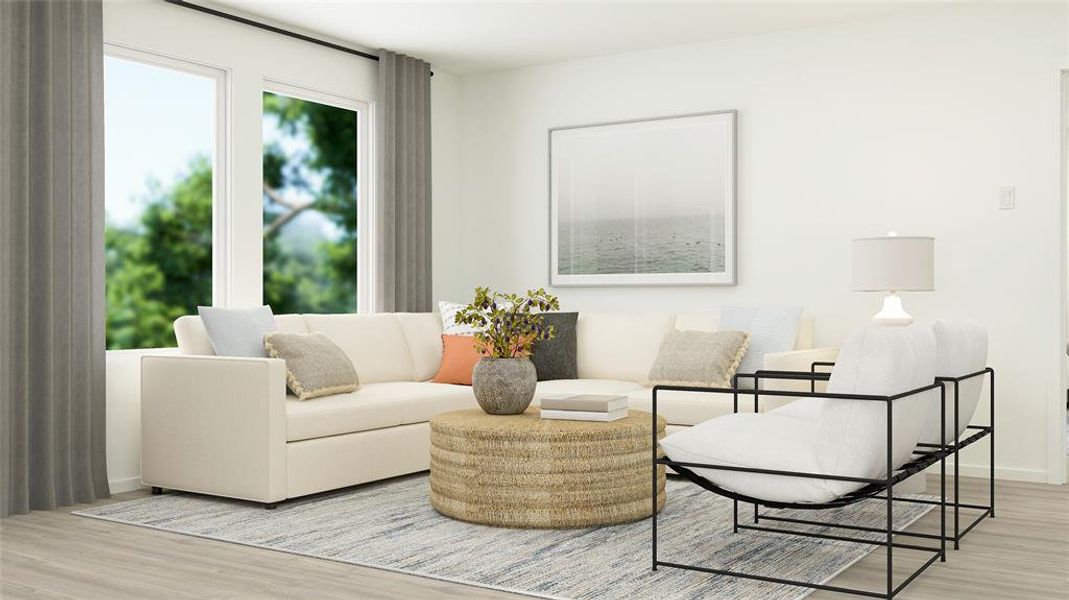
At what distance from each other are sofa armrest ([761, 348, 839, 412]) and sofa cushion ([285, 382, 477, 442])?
1638 millimetres

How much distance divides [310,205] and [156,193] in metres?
1.19

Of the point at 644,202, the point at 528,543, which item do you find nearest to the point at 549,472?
the point at 528,543

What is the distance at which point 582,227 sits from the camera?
265 inches

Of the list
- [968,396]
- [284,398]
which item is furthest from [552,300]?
[968,396]

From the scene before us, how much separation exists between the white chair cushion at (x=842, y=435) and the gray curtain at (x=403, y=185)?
358cm

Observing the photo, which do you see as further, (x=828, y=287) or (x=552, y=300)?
(x=828, y=287)

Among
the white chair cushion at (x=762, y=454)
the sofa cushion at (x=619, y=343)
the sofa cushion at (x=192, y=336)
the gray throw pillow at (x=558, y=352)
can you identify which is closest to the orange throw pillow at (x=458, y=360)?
the gray throw pillow at (x=558, y=352)

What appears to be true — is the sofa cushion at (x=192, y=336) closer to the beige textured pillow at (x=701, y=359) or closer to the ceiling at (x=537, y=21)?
the ceiling at (x=537, y=21)

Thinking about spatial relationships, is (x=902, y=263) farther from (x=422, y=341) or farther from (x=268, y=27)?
(x=268, y=27)

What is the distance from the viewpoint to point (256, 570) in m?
3.42

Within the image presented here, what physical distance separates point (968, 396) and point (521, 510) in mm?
1727

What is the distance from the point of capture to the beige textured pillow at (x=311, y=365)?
15.8ft

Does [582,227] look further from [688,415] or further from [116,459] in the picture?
[116,459]

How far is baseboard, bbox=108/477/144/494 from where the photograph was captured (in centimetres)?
491
